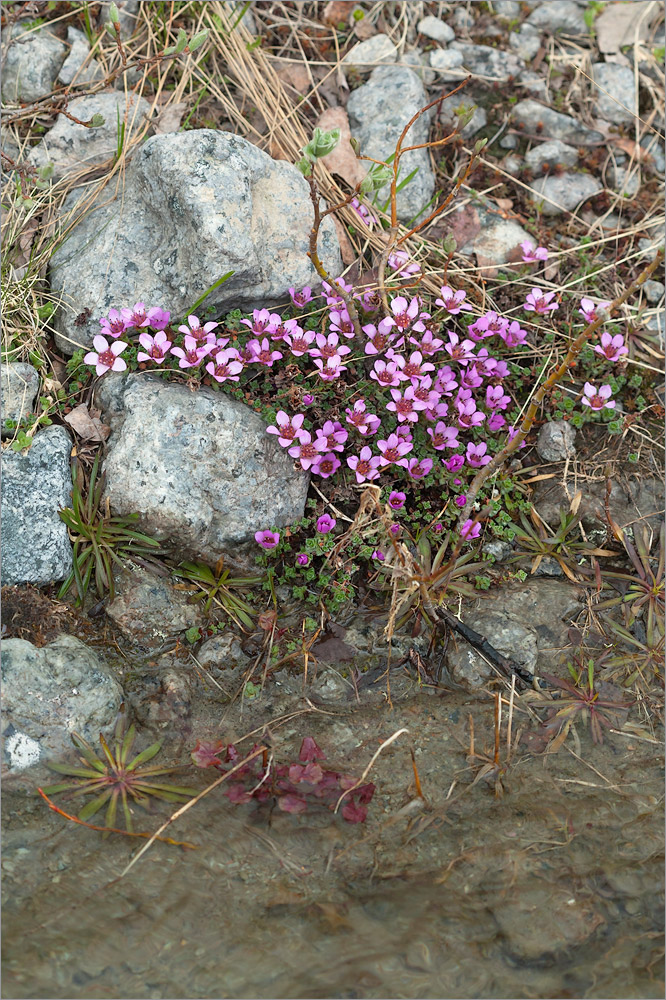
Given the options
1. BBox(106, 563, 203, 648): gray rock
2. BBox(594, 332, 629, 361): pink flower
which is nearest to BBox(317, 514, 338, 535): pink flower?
BBox(106, 563, 203, 648): gray rock

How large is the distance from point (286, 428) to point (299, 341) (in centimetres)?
55

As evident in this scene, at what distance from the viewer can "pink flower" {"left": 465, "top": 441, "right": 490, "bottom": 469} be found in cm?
430

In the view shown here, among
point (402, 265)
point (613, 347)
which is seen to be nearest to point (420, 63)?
point (402, 265)

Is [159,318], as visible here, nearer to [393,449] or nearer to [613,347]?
[393,449]

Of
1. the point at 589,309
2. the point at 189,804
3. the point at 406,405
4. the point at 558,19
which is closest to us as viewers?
the point at 189,804

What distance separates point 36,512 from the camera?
3.91m

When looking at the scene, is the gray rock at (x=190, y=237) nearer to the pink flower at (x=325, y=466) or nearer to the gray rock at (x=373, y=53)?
the pink flower at (x=325, y=466)

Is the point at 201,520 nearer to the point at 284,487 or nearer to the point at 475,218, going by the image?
the point at 284,487

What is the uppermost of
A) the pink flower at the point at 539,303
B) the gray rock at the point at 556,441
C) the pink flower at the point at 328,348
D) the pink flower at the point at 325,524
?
the pink flower at the point at 328,348

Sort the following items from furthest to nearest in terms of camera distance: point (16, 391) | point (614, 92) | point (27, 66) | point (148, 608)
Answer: point (614, 92) < point (27, 66) < point (16, 391) < point (148, 608)

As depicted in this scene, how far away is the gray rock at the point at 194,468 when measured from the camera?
A: 3979 mm

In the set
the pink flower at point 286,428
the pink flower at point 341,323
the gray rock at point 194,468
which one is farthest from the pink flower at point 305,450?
the pink flower at point 341,323

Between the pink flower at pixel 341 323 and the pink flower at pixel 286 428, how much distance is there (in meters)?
0.56

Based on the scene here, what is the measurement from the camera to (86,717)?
3512 millimetres
